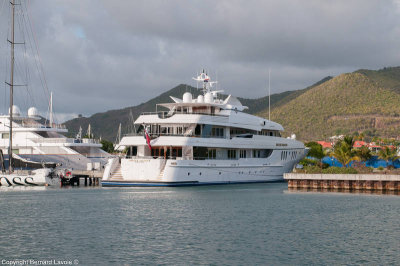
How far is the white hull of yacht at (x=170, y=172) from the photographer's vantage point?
4181 centimetres

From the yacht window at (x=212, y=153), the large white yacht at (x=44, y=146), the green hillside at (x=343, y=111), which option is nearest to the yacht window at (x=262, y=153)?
the yacht window at (x=212, y=153)

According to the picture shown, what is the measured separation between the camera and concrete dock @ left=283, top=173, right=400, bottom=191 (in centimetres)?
4066

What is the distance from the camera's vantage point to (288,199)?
3538 cm

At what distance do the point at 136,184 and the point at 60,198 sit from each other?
25.0 ft

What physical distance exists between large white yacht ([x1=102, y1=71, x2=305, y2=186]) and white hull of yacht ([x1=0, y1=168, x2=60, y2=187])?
8059 mm

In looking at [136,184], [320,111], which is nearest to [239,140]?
[136,184]

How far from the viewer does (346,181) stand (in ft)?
140

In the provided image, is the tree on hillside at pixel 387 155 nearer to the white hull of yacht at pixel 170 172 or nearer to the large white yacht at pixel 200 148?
the large white yacht at pixel 200 148

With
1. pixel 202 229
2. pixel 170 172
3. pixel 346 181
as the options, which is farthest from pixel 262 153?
pixel 202 229

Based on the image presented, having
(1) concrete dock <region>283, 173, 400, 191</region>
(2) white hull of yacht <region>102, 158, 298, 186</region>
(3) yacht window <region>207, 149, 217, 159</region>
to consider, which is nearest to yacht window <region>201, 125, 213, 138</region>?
(3) yacht window <region>207, 149, 217, 159</region>

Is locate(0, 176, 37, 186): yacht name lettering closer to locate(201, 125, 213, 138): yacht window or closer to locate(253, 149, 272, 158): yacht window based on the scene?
locate(201, 125, 213, 138): yacht window

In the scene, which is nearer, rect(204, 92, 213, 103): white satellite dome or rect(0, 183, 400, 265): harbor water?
rect(0, 183, 400, 265): harbor water

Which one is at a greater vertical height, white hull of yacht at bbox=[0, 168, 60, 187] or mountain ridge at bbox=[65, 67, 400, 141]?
mountain ridge at bbox=[65, 67, 400, 141]

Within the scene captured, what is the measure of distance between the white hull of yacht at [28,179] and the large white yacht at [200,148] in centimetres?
806
